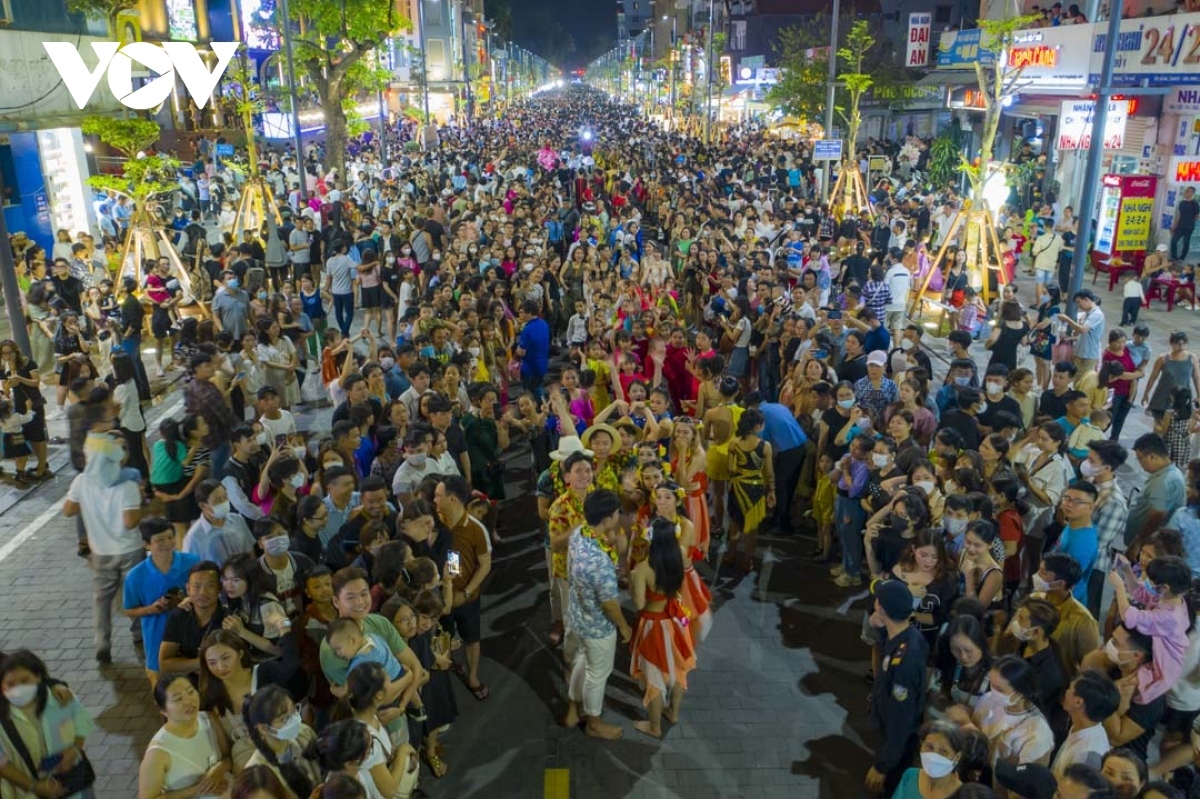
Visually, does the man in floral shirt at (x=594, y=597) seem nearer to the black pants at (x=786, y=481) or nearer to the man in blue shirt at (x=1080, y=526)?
the black pants at (x=786, y=481)

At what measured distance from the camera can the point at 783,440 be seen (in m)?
7.91

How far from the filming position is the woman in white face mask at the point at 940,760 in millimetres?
3986

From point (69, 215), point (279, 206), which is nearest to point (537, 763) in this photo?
point (279, 206)

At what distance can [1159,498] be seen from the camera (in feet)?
21.0

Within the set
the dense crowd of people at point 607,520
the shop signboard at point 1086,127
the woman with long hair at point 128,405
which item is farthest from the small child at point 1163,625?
the shop signboard at point 1086,127

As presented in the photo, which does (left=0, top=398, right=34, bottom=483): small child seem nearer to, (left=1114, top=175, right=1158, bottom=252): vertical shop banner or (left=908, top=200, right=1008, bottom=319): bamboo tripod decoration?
(left=908, top=200, right=1008, bottom=319): bamboo tripod decoration

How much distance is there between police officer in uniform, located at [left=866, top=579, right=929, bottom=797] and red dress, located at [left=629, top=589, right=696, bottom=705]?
114cm

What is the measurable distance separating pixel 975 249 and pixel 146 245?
1385cm

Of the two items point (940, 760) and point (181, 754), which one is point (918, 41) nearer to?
point (940, 760)

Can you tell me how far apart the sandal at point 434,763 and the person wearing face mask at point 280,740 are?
165 centimetres

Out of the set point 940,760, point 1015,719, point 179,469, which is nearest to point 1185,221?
point 1015,719

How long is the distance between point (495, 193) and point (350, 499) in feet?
57.2

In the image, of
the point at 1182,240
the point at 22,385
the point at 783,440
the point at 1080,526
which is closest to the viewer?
the point at 1080,526

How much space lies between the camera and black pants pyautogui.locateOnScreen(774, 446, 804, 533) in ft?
26.4
